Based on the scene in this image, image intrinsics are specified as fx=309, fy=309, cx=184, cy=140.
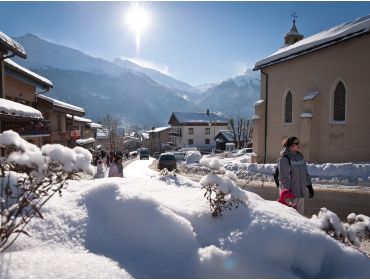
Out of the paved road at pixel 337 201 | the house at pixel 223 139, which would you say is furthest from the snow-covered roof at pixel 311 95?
the house at pixel 223 139

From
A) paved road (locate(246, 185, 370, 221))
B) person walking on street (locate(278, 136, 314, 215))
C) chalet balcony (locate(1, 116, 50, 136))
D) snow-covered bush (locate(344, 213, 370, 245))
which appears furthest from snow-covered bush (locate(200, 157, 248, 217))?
chalet balcony (locate(1, 116, 50, 136))

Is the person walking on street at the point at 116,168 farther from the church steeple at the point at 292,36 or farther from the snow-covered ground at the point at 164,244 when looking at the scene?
the church steeple at the point at 292,36

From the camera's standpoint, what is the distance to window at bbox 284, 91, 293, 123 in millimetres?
20355

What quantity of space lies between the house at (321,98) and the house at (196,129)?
132 ft

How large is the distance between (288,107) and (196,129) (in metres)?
43.8

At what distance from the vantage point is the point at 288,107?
67.5ft

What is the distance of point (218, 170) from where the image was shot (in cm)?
391

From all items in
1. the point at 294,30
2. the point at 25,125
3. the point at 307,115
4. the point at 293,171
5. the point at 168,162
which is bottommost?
the point at 168,162

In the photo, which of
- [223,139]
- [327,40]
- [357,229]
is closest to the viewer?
[357,229]

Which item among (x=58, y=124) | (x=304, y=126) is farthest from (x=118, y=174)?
(x=58, y=124)

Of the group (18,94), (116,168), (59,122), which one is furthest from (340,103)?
(59,122)

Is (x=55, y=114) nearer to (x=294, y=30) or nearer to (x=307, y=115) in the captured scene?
(x=307, y=115)

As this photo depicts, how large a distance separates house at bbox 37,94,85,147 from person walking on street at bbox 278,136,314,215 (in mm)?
19049

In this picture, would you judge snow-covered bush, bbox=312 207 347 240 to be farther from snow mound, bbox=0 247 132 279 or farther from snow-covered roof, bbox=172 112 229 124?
snow-covered roof, bbox=172 112 229 124
